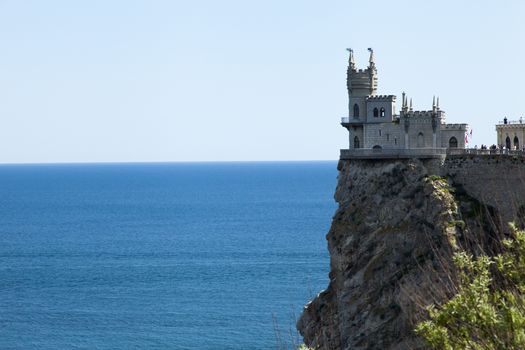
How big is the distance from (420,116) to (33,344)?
4623 centimetres

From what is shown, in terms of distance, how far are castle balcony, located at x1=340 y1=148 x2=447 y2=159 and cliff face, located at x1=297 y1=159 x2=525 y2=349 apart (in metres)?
0.47

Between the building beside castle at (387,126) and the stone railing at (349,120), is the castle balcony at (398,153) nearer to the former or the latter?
the building beside castle at (387,126)

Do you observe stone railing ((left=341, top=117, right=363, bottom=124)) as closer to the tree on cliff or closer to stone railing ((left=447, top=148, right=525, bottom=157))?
stone railing ((left=447, top=148, right=525, bottom=157))

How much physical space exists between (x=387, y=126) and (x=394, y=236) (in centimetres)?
1297

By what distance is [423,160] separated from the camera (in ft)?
228

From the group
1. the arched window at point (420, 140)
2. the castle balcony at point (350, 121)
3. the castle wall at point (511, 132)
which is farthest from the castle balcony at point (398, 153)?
the castle wall at point (511, 132)

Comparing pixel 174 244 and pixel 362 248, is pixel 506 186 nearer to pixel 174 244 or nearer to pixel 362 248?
pixel 362 248

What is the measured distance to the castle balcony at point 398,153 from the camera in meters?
69.3

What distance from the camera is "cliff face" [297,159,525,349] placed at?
6372 centimetres

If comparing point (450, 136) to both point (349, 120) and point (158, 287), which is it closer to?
point (349, 120)

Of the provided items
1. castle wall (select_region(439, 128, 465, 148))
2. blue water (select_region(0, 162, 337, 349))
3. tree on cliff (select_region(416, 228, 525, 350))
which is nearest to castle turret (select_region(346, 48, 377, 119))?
castle wall (select_region(439, 128, 465, 148))

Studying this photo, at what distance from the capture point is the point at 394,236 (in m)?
66.6


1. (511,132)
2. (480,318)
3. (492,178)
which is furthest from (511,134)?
(480,318)

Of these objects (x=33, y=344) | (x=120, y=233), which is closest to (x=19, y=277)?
(x=33, y=344)
